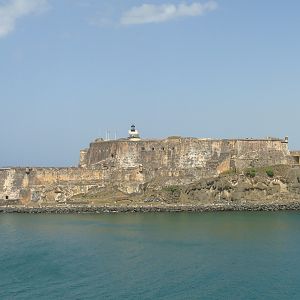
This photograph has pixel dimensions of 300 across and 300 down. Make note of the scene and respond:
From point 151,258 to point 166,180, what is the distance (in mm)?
15573

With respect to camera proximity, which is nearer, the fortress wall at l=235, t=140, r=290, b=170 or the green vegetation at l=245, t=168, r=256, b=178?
the green vegetation at l=245, t=168, r=256, b=178

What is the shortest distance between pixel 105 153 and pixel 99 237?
45.2 ft

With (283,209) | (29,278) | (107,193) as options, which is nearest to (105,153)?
(107,193)

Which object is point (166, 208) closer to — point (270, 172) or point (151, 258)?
point (270, 172)

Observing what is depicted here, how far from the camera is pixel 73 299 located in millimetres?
15406

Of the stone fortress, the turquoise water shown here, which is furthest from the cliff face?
the turquoise water

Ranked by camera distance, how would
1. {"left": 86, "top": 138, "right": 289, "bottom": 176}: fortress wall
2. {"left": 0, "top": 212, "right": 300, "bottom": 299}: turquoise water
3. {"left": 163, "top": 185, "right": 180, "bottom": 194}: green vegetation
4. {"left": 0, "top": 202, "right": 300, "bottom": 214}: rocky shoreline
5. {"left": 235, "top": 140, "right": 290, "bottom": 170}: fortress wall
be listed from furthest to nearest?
{"left": 235, "top": 140, "right": 290, "bottom": 170}: fortress wall, {"left": 86, "top": 138, "right": 289, "bottom": 176}: fortress wall, {"left": 163, "top": 185, "right": 180, "bottom": 194}: green vegetation, {"left": 0, "top": 202, "right": 300, "bottom": 214}: rocky shoreline, {"left": 0, "top": 212, "right": 300, "bottom": 299}: turquoise water

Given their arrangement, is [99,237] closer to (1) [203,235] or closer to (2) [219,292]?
(1) [203,235]

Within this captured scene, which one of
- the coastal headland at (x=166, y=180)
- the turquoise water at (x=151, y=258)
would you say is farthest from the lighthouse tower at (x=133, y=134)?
the turquoise water at (x=151, y=258)

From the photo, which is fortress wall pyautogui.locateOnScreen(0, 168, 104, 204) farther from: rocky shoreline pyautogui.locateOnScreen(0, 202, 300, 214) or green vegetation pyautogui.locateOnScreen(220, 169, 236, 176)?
green vegetation pyautogui.locateOnScreen(220, 169, 236, 176)

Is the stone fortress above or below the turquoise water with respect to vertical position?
above

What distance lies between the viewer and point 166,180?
35656mm

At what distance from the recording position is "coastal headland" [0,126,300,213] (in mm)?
34406

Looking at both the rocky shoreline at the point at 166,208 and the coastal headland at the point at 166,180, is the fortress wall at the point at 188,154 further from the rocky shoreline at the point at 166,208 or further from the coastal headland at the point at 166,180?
the rocky shoreline at the point at 166,208
